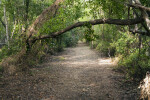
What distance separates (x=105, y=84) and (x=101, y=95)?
5.13 feet

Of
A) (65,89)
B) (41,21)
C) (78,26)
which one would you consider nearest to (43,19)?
(41,21)

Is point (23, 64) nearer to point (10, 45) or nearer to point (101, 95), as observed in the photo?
point (10, 45)

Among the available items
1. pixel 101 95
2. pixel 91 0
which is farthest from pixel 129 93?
pixel 91 0

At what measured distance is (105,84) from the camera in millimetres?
7816

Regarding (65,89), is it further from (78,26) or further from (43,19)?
(43,19)

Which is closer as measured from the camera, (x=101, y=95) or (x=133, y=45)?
(x=101, y=95)

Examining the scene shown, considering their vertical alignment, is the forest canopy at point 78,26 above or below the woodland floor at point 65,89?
above

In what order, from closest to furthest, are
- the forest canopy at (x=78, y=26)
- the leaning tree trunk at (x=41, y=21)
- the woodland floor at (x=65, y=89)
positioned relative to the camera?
the woodland floor at (x=65, y=89)
the forest canopy at (x=78, y=26)
the leaning tree trunk at (x=41, y=21)

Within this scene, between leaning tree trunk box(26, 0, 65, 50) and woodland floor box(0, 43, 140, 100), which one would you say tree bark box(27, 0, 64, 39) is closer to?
leaning tree trunk box(26, 0, 65, 50)

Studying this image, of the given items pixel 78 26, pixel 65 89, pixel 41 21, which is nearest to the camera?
pixel 65 89

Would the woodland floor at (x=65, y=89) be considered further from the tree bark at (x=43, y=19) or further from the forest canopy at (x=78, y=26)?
the tree bark at (x=43, y=19)

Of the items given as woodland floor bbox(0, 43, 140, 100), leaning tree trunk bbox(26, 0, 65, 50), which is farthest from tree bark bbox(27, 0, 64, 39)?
woodland floor bbox(0, 43, 140, 100)

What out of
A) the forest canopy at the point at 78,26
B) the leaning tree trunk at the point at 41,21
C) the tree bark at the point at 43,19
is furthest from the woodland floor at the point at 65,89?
the tree bark at the point at 43,19

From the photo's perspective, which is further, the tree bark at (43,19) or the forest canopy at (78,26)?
the tree bark at (43,19)
